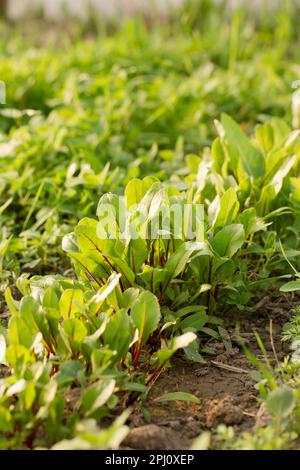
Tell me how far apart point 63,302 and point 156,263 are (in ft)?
1.35

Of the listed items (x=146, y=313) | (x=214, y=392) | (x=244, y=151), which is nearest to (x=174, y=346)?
(x=146, y=313)

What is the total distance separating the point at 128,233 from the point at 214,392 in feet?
1.82

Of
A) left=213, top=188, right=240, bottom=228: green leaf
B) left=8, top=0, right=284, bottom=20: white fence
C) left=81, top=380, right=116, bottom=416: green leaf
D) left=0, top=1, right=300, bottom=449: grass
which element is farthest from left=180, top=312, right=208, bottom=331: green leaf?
left=8, top=0, right=284, bottom=20: white fence

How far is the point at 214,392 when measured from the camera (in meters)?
2.18

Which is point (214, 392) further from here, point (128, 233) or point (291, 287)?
point (128, 233)

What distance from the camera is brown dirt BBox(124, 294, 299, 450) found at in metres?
1.97

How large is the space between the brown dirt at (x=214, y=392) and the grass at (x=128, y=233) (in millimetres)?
49

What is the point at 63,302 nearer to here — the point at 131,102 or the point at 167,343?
the point at 167,343

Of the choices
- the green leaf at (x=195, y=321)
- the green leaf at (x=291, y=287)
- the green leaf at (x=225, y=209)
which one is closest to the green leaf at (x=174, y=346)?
the green leaf at (x=195, y=321)

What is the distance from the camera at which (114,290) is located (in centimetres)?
224

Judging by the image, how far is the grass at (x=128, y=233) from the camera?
1.93 metres
